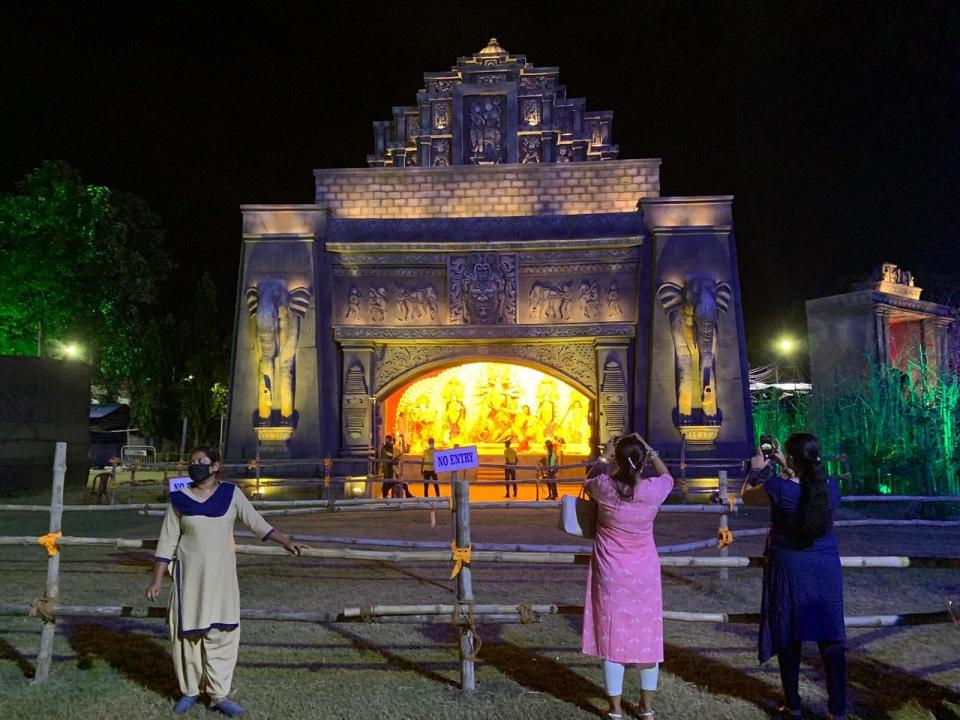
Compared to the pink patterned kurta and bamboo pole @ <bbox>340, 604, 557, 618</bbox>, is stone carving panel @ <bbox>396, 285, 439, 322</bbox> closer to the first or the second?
bamboo pole @ <bbox>340, 604, 557, 618</bbox>

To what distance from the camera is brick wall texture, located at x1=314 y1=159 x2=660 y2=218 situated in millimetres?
18938

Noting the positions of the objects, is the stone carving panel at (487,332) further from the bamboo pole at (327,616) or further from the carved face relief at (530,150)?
the bamboo pole at (327,616)

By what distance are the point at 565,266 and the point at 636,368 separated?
2928 millimetres

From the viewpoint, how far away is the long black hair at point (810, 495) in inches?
171

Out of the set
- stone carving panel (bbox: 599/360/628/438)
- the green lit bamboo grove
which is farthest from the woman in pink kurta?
stone carving panel (bbox: 599/360/628/438)

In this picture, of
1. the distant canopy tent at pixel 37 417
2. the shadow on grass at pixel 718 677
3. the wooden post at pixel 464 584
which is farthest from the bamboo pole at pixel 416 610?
the distant canopy tent at pixel 37 417

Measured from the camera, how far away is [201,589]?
15.4 feet

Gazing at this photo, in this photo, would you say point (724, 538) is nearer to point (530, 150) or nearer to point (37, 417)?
point (530, 150)

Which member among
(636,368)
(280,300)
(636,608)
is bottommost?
(636,608)

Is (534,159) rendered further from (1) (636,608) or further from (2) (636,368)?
(1) (636,608)

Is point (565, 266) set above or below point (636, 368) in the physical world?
above

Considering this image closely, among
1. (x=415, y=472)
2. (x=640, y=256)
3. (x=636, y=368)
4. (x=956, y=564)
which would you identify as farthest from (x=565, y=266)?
(x=956, y=564)

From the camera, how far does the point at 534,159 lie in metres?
19.6

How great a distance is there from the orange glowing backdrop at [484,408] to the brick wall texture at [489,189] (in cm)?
402
